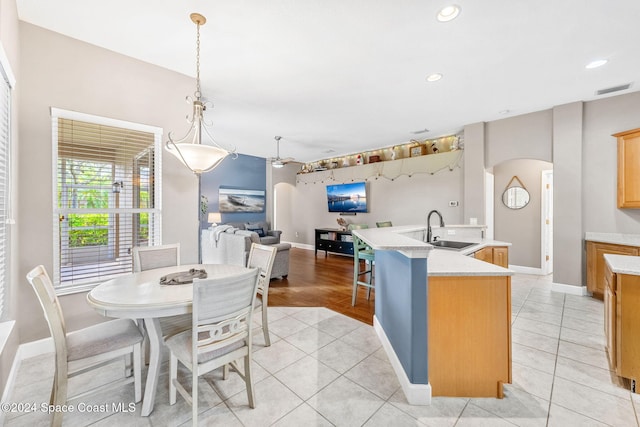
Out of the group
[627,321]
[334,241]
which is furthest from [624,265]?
[334,241]

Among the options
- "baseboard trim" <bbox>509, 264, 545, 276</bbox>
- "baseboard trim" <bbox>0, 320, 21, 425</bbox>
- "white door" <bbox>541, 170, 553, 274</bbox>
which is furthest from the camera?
"baseboard trim" <bbox>509, 264, 545, 276</bbox>

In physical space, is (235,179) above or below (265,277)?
above

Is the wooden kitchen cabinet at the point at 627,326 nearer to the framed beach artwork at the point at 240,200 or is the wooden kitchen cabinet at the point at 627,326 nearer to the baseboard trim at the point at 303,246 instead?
the baseboard trim at the point at 303,246

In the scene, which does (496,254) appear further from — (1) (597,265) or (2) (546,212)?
(2) (546,212)

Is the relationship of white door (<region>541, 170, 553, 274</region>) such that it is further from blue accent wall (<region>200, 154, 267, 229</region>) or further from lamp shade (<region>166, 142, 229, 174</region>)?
blue accent wall (<region>200, 154, 267, 229</region>)

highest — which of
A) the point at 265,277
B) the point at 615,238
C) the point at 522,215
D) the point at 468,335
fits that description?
the point at 522,215

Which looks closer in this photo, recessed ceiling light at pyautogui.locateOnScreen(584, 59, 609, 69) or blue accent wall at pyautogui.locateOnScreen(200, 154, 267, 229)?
recessed ceiling light at pyautogui.locateOnScreen(584, 59, 609, 69)

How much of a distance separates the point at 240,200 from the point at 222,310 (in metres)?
6.26

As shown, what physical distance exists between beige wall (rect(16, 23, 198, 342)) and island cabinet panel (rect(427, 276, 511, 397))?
2919 millimetres

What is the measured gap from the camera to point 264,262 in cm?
256

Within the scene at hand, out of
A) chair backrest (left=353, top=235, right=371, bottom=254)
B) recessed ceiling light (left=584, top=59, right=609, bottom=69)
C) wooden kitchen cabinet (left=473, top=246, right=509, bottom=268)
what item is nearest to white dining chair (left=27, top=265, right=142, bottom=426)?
chair backrest (left=353, top=235, right=371, bottom=254)

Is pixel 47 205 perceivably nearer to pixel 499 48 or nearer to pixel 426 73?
pixel 426 73

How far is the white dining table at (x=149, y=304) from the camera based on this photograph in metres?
1.54

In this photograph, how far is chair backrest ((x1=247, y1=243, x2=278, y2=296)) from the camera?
2.47 metres
